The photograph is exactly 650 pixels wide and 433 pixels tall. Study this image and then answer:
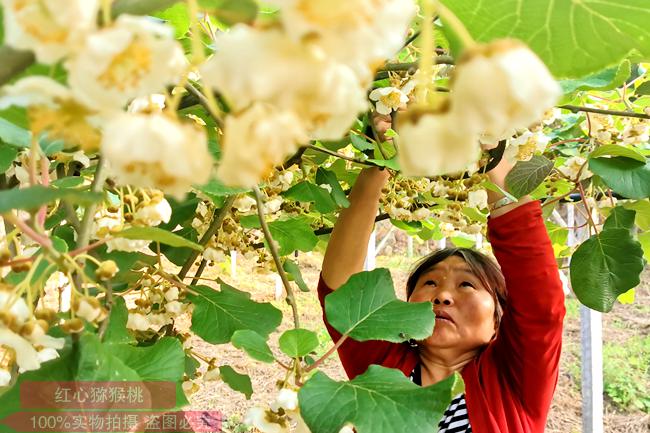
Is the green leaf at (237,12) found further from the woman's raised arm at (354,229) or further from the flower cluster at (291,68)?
the woman's raised arm at (354,229)

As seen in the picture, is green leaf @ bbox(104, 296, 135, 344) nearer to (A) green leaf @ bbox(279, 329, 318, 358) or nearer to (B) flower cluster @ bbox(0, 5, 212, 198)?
(A) green leaf @ bbox(279, 329, 318, 358)

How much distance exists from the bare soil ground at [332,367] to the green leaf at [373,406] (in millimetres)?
3069

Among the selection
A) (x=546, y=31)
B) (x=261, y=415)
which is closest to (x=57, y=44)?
(x=546, y=31)

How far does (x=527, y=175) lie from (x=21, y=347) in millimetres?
1131

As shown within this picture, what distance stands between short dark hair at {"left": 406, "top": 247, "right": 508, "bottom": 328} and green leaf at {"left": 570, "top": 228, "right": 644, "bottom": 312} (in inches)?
18.5

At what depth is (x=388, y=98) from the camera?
3.95 ft

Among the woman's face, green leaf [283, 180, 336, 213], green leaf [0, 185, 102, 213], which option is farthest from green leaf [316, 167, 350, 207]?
green leaf [0, 185, 102, 213]

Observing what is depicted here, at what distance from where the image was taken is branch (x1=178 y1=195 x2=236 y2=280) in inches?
48.9

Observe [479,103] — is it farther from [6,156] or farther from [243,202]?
[243,202]

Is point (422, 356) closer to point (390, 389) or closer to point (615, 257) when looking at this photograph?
point (615, 257)

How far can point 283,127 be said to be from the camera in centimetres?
26

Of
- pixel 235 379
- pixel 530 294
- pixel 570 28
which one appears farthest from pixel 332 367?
pixel 570 28

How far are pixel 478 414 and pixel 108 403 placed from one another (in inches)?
46.0

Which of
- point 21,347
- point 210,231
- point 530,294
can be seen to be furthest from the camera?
point 530,294
